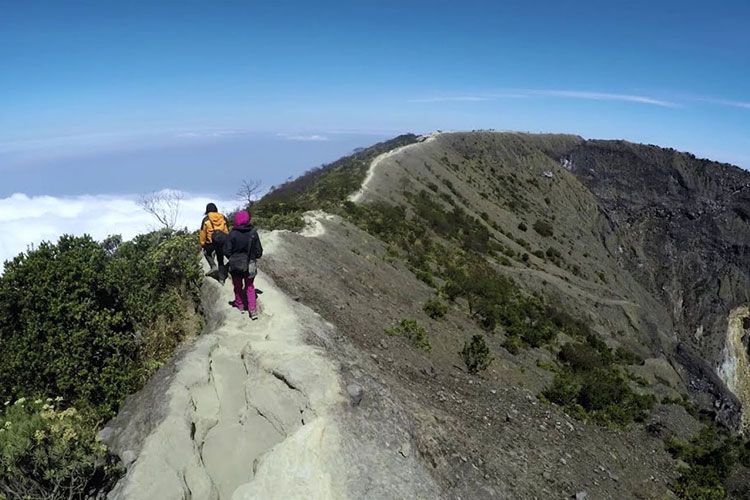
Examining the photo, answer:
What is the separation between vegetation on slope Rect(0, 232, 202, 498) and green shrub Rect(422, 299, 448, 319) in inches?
487

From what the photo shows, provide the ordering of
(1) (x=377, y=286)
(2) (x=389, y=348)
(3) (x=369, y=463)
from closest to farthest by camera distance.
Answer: (3) (x=369, y=463)
(2) (x=389, y=348)
(1) (x=377, y=286)

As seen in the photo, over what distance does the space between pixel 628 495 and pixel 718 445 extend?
31.2 feet

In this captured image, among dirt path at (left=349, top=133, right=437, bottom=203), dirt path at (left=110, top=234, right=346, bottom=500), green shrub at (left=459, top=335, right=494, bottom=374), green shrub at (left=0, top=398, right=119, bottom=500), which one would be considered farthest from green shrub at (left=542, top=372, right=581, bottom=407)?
dirt path at (left=349, top=133, right=437, bottom=203)

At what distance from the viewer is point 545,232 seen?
57.6m

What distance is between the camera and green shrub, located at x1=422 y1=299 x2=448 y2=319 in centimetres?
2191

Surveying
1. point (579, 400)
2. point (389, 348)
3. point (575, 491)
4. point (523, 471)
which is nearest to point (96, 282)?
point (389, 348)

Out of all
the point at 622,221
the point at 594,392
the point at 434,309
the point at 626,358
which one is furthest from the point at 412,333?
the point at 622,221

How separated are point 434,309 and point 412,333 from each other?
488 centimetres

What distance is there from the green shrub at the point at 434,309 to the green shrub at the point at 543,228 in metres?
38.6

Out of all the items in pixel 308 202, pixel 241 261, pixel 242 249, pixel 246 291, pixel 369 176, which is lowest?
pixel 308 202

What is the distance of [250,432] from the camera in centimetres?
798

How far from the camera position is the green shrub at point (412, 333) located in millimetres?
16948

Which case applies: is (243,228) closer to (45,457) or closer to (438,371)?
(45,457)

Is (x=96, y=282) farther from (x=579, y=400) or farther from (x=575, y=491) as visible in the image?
(x=579, y=400)
